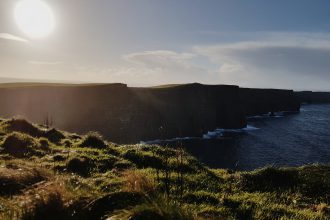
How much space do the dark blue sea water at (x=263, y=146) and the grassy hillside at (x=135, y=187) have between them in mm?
40444

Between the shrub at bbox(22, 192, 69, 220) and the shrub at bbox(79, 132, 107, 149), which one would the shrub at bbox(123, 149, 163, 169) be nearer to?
the shrub at bbox(79, 132, 107, 149)

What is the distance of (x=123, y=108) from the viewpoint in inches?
4550

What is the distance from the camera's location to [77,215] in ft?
23.9

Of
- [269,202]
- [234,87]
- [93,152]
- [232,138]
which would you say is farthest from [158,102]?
[269,202]

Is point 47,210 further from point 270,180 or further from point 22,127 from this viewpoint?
point 22,127

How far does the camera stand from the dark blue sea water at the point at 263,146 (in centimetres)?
7944

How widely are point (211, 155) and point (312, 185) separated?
7132 cm

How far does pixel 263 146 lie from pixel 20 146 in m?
87.6

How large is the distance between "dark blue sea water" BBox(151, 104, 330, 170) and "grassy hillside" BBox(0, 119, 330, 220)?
4044 centimetres

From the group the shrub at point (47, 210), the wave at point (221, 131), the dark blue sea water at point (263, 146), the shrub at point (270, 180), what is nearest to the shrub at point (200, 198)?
the shrub at point (270, 180)

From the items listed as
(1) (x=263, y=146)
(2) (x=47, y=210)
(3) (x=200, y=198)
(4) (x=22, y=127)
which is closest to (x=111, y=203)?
(2) (x=47, y=210)

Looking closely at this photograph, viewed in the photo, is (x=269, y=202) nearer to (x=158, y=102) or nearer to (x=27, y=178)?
(x=27, y=178)

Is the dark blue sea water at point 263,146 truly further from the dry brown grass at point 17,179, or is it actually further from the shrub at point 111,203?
the shrub at point 111,203

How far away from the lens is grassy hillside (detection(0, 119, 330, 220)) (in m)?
7.32
